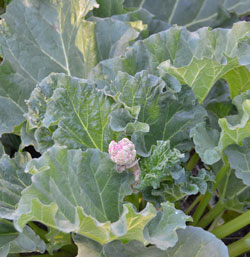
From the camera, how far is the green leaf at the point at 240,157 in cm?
116

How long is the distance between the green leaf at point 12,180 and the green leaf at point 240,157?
566 mm

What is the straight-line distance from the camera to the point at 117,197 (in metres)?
1.04

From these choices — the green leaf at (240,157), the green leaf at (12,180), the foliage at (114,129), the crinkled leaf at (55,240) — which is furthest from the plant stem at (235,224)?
the green leaf at (12,180)

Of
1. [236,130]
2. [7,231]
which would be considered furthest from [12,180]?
[236,130]

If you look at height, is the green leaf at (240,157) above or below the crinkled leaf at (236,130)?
below

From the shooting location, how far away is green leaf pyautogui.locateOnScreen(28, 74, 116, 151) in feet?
3.55

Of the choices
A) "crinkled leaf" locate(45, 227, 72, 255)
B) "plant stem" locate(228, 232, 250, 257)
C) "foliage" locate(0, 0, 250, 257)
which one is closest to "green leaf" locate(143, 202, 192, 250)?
"foliage" locate(0, 0, 250, 257)

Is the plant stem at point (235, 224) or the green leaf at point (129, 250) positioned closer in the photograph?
the green leaf at point (129, 250)

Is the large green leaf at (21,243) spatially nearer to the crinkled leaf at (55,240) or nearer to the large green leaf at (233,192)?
the crinkled leaf at (55,240)

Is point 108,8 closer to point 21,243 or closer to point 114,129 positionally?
point 114,129

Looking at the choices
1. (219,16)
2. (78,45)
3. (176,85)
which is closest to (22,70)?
(78,45)

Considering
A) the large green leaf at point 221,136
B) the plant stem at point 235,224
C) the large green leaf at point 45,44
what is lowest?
the plant stem at point 235,224

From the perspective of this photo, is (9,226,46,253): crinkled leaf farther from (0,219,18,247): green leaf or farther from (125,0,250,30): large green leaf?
(125,0,250,30): large green leaf

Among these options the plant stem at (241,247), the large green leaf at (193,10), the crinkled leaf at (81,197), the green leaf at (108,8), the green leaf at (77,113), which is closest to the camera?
the crinkled leaf at (81,197)
